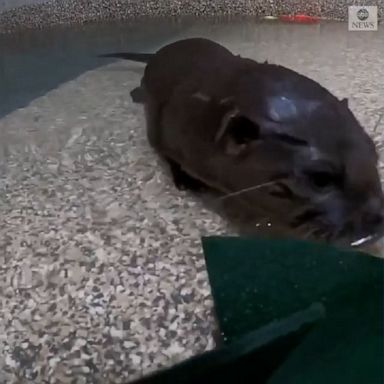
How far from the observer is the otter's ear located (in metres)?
0.62

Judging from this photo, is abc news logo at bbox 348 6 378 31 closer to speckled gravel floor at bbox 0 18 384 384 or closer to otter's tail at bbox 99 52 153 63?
speckled gravel floor at bbox 0 18 384 384

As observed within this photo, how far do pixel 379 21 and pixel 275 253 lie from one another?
450 millimetres

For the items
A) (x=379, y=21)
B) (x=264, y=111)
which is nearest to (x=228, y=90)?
(x=264, y=111)

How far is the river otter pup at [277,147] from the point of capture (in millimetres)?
589

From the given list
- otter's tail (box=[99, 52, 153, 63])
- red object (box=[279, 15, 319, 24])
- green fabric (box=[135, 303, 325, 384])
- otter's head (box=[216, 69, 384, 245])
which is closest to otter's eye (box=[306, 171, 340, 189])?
otter's head (box=[216, 69, 384, 245])

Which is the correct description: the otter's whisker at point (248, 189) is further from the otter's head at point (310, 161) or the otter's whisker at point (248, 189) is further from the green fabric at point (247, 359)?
the green fabric at point (247, 359)

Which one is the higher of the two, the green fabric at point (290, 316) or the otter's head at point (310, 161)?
the otter's head at point (310, 161)

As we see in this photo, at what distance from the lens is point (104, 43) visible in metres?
0.91

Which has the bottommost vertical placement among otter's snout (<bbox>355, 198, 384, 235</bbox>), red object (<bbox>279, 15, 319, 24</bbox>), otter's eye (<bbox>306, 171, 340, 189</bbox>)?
otter's snout (<bbox>355, 198, 384, 235</bbox>)

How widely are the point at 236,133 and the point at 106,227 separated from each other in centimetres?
11

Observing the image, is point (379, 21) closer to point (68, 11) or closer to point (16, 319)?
point (68, 11)

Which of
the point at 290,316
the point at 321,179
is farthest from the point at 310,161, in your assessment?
the point at 290,316

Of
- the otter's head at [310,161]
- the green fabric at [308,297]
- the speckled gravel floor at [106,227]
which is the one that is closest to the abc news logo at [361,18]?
the speckled gravel floor at [106,227]

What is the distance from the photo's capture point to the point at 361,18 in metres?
0.95
